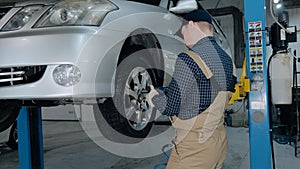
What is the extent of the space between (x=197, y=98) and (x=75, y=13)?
82 cm

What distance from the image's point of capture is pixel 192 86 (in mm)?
1552

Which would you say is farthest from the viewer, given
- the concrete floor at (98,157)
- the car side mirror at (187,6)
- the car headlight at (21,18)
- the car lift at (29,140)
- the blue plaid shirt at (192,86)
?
the concrete floor at (98,157)

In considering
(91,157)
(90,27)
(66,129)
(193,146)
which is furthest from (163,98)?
(66,129)

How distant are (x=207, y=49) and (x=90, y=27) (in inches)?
25.0

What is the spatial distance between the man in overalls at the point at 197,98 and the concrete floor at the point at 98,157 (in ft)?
6.16

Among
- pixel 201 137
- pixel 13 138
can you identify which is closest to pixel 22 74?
pixel 201 137

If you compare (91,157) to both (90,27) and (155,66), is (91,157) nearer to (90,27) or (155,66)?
(155,66)

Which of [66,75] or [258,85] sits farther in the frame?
[258,85]

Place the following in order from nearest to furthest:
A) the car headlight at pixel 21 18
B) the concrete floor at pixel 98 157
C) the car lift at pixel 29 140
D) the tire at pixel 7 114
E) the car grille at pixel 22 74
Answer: the car grille at pixel 22 74, the car headlight at pixel 21 18, the tire at pixel 7 114, the car lift at pixel 29 140, the concrete floor at pixel 98 157

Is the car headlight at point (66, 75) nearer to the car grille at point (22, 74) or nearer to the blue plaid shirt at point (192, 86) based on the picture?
the car grille at point (22, 74)

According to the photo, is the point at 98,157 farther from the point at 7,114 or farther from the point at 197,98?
the point at 197,98

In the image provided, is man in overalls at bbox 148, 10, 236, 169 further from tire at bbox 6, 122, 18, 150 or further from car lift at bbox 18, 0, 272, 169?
tire at bbox 6, 122, 18, 150

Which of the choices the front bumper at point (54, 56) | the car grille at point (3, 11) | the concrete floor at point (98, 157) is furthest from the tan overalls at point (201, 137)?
the concrete floor at point (98, 157)

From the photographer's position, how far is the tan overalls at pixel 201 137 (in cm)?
160
